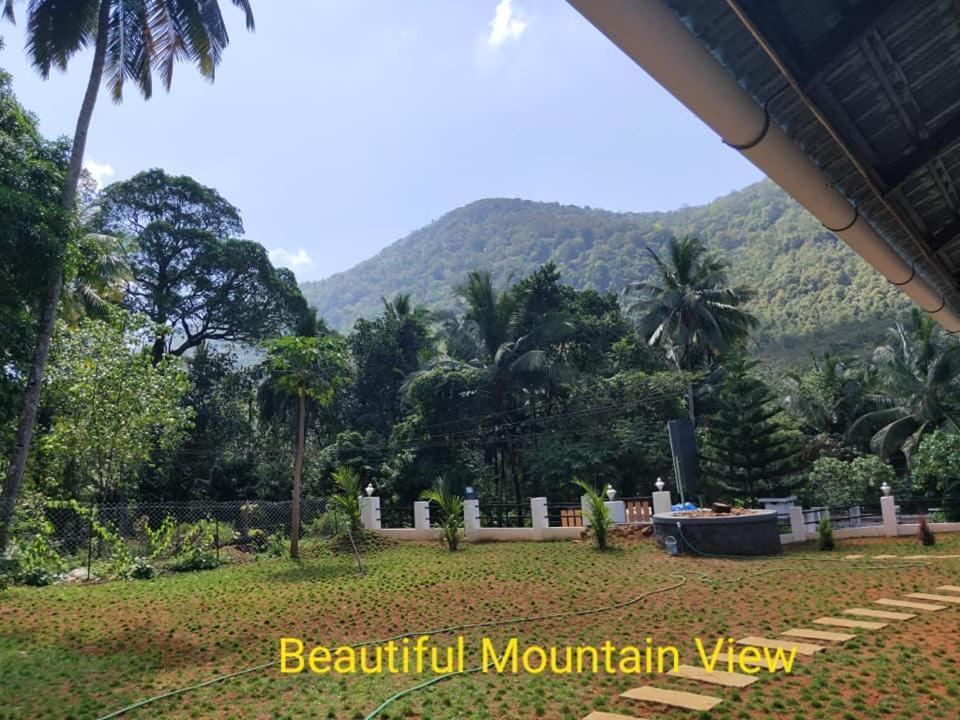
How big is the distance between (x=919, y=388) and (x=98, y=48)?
71.1 ft

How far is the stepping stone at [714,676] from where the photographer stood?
4.21 meters

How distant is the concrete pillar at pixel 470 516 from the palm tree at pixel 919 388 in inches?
515

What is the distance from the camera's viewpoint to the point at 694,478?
1274cm

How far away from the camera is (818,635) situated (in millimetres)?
5258

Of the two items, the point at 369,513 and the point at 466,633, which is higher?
the point at 369,513

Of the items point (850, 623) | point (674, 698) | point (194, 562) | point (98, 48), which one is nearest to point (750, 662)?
point (674, 698)

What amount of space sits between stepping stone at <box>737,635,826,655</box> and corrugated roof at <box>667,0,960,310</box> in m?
3.39

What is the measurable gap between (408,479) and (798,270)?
132 ft

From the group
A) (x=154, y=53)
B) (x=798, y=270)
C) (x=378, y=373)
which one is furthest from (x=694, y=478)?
(x=798, y=270)

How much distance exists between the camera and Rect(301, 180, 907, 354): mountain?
4150cm

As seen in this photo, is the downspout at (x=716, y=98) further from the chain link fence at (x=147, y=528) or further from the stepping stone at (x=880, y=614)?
the chain link fence at (x=147, y=528)

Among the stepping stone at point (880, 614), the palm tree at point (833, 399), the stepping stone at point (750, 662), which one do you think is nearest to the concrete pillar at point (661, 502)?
the stepping stone at point (880, 614)

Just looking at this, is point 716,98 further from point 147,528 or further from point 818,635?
point 147,528

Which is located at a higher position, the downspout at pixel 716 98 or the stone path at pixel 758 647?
the downspout at pixel 716 98
